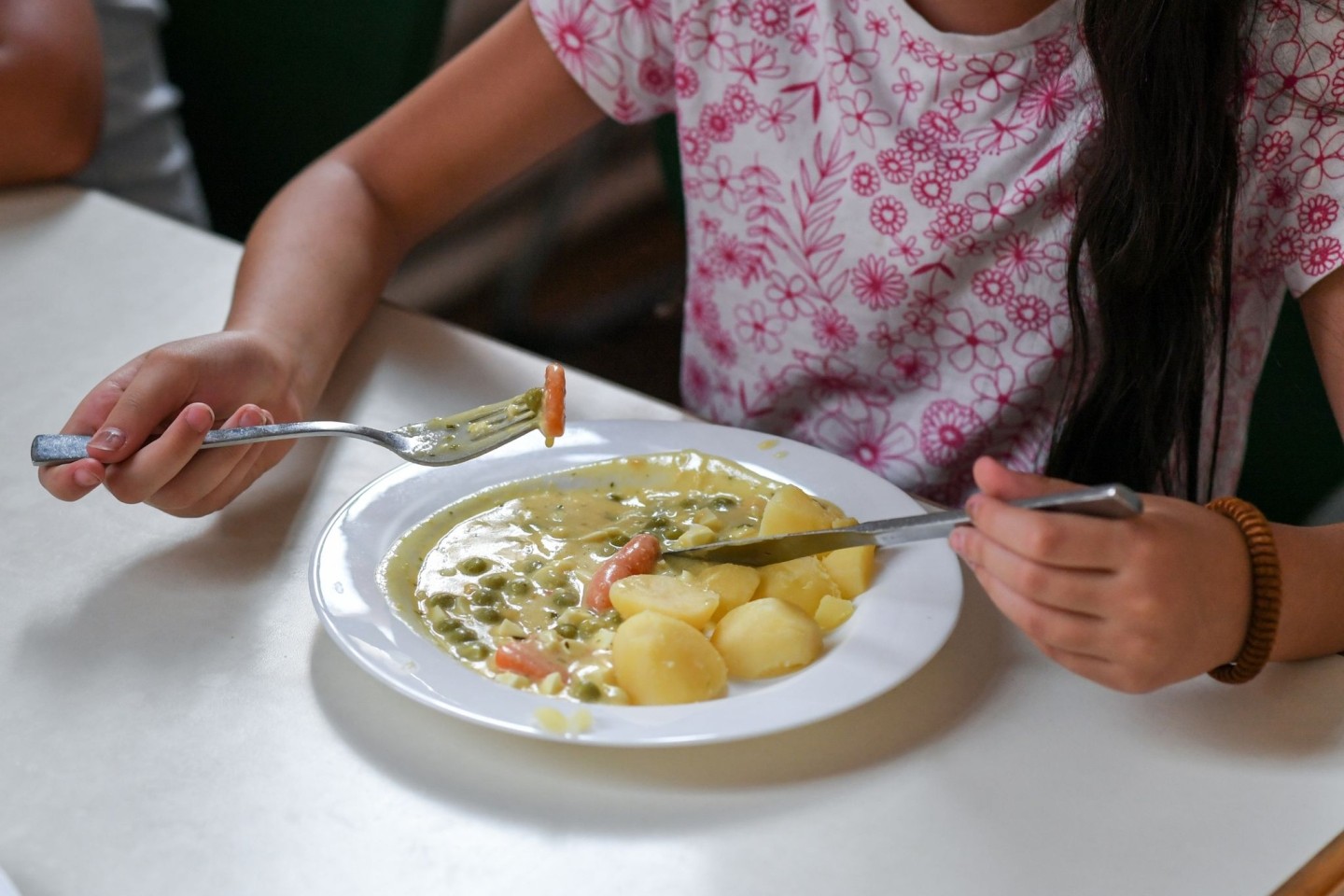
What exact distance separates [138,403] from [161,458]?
0.20 feet

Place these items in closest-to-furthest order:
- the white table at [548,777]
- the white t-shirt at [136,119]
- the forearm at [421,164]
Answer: the white table at [548,777], the forearm at [421,164], the white t-shirt at [136,119]

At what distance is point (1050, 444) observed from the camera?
1266 millimetres

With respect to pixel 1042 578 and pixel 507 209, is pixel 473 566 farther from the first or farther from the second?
pixel 507 209

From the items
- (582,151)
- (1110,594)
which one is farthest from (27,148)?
(582,151)

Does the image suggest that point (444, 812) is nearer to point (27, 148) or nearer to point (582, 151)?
point (27, 148)

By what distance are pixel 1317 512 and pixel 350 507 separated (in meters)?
1.06

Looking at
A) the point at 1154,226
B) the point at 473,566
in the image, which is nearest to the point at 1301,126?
the point at 1154,226

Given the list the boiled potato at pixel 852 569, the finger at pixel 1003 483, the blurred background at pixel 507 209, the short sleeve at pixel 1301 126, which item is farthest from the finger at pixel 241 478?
the blurred background at pixel 507 209

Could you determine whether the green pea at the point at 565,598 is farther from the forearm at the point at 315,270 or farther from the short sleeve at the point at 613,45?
the short sleeve at the point at 613,45

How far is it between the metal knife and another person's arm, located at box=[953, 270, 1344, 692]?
0.01 metres

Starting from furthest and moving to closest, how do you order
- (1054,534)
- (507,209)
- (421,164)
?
(507,209) → (421,164) → (1054,534)

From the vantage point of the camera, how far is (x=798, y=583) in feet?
2.85

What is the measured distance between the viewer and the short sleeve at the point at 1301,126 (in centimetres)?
105

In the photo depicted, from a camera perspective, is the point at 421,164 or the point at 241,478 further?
the point at 421,164
